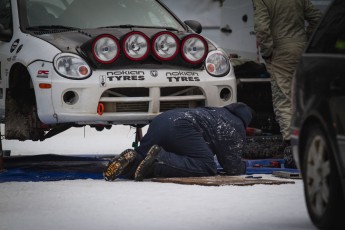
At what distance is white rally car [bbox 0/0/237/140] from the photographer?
10.1 m

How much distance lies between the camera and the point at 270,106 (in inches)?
525

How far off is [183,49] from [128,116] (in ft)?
2.81

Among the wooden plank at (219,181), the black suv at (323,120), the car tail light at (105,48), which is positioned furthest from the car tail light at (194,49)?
the black suv at (323,120)

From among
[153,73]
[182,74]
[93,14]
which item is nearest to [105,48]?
[153,73]

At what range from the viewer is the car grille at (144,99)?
10250mm

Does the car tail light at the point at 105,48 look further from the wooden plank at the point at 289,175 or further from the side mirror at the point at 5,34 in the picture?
the wooden plank at the point at 289,175

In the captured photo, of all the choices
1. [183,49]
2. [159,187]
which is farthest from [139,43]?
[159,187]

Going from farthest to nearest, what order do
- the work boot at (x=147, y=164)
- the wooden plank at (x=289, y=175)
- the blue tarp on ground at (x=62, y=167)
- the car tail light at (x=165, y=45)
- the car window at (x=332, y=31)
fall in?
the car tail light at (x=165, y=45), the blue tarp on ground at (x=62, y=167), the wooden plank at (x=289, y=175), the work boot at (x=147, y=164), the car window at (x=332, y=31)

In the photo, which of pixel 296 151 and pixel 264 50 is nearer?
pixel 296 151

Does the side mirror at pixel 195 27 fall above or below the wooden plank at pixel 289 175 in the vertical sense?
above

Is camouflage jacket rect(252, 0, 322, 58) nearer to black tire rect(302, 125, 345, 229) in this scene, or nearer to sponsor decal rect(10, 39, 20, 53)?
sponsor decal rect(10, 39, 20, 53)

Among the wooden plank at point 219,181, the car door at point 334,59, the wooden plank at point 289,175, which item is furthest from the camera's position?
the wooden plank at point 289,175

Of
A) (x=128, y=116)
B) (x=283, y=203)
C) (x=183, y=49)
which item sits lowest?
(x=283, y=203)

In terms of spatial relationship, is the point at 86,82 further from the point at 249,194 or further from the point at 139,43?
the point at 249,194
